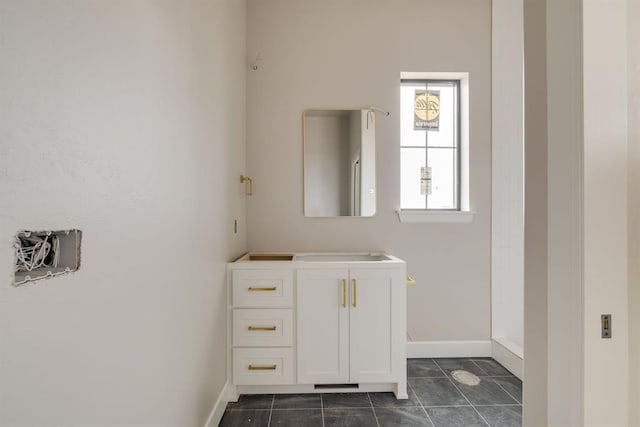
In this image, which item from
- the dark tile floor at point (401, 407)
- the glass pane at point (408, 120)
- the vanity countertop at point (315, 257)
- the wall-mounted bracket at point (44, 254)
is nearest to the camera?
the wall-mounted bracket at point (44, 254)

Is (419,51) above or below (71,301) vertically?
above

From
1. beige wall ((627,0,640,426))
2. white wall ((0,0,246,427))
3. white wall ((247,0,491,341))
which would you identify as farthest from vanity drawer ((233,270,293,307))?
beige wall ((627,0,640,426))

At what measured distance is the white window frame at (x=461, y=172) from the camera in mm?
2682

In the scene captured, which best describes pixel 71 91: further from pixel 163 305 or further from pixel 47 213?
pixel 163 305

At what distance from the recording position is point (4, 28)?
0.56 metres

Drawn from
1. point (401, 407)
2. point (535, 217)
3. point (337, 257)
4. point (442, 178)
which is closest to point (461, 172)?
point (442, 178)

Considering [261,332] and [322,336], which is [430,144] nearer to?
[322,336]

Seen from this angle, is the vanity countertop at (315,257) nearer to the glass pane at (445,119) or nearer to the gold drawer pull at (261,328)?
the gold drawer pull at (261,328)

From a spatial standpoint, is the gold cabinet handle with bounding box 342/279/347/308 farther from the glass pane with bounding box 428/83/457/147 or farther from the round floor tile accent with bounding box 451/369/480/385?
the glass pane with bounding box 428/83/457/147

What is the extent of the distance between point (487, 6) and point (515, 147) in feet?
3.95

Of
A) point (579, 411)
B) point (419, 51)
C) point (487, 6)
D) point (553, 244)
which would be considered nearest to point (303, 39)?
point (419, 51)

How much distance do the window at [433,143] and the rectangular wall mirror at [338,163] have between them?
0.33m

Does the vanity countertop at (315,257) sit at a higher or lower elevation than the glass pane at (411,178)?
lower

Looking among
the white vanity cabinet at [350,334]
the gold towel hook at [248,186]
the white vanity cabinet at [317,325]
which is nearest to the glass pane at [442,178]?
the white vanity cabinet at [317,325]
